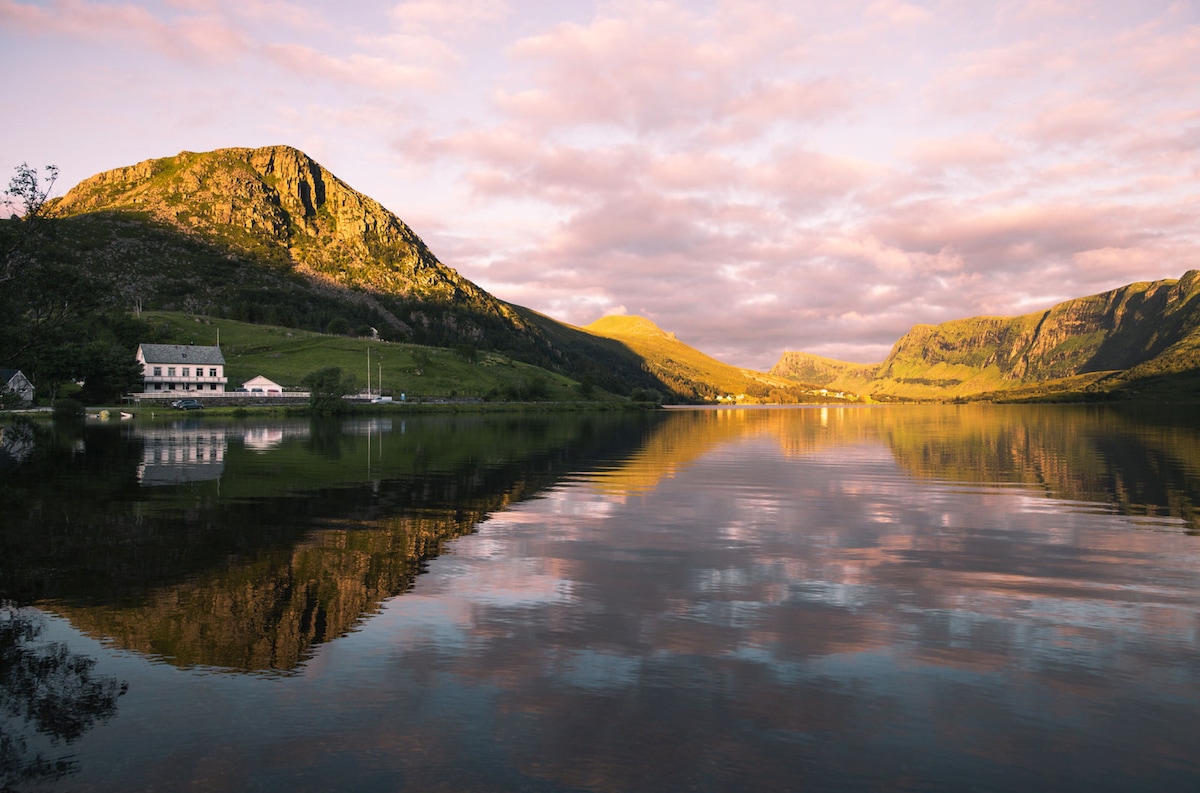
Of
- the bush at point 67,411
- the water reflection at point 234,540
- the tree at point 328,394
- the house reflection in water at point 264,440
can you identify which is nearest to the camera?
the water reflection at point 234,540

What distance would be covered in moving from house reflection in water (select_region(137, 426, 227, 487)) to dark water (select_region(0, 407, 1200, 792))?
28.4ft

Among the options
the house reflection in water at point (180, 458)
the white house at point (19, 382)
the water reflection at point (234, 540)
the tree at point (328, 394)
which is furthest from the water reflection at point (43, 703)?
the white house at point (19, 382)

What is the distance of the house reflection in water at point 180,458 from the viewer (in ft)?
155

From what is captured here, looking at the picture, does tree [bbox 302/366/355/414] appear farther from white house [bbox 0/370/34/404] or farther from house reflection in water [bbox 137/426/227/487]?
house reflection in water [bbox 137/426/227/487]

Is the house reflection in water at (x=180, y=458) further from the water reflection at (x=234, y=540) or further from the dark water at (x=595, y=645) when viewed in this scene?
the dark water at (x=595, y=645)

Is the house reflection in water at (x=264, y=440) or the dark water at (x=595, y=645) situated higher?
the house reflection in water at (x=264, y=440)

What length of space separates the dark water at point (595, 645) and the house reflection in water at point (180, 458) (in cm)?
866

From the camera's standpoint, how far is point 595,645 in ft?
53.8

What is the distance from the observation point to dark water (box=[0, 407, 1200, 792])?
1119 cm

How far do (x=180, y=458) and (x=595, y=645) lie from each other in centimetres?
5667

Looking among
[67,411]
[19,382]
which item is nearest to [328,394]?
[67,411]

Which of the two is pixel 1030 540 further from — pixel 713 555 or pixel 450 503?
pixel 450 503

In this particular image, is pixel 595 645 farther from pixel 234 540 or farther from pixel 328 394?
pixel 328 394

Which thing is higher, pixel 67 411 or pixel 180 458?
pixel 67 411
